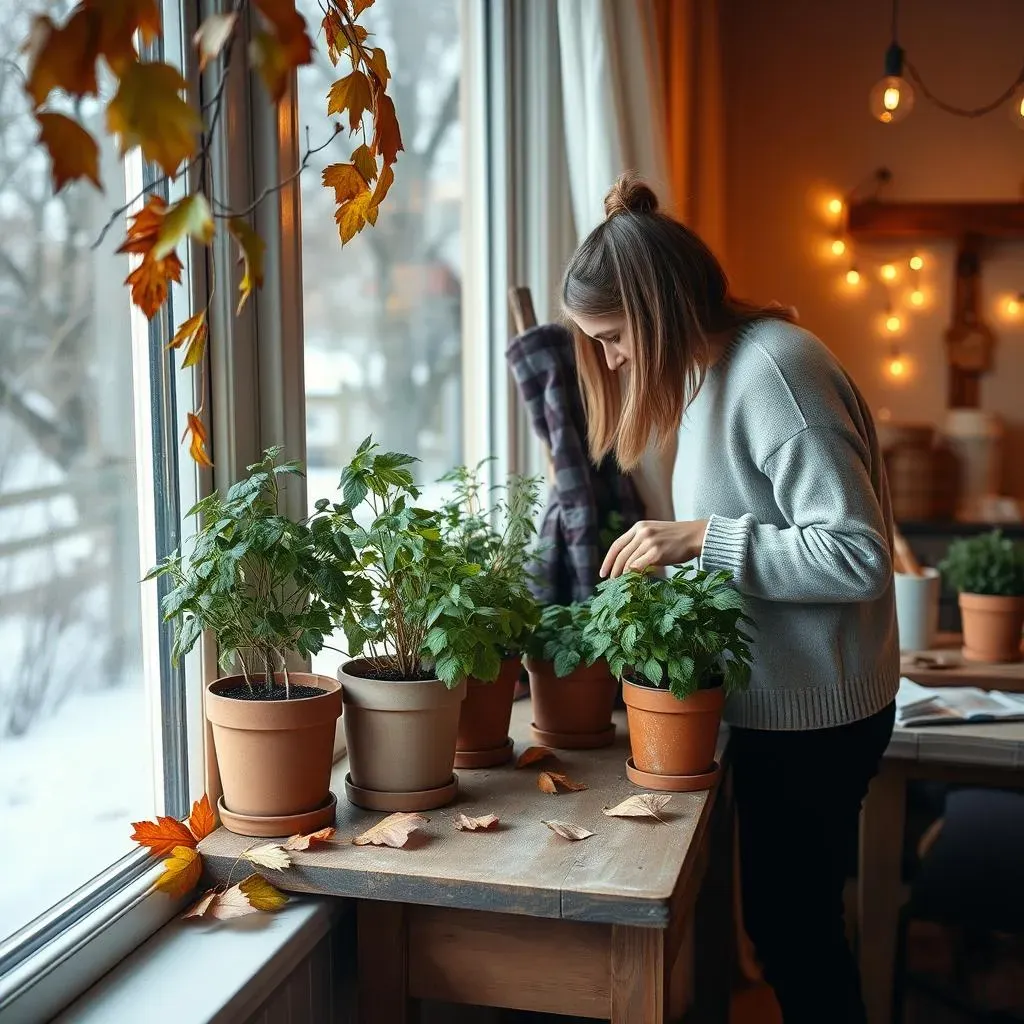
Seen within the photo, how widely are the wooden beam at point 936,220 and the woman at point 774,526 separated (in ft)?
9.76

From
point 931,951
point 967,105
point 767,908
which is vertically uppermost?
point 967,105

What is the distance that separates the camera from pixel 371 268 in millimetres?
2402

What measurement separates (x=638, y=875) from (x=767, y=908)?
0.65 metres

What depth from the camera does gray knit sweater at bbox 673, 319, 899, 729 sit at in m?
1.48

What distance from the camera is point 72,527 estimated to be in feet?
3.94

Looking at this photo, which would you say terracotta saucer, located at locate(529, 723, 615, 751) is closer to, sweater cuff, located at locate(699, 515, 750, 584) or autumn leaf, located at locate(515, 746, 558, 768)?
autumn leaf, located at locate(515, 746, 558, 768)

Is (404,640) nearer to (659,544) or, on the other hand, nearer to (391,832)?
(391,832)

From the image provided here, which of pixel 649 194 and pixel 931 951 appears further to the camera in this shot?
pixel 931 951

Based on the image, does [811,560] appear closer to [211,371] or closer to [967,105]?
[211,371]

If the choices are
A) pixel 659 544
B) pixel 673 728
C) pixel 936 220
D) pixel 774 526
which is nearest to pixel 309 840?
pixel 673 728

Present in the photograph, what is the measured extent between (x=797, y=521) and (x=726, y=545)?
96 mm

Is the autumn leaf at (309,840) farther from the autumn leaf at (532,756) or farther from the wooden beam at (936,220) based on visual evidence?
the wooden beam at (936,220)

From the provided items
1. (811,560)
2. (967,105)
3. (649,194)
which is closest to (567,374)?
(649,194)

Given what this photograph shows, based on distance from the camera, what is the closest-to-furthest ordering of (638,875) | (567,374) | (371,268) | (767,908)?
(638,875) → (767,908) → (567,374) → (371,268)
